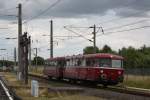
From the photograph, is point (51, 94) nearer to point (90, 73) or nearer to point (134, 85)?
point (90, 73)

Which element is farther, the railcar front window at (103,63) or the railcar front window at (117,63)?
the railcar front window at (117,63)

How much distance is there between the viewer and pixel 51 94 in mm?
32500

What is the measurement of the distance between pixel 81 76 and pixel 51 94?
1830 centimetres

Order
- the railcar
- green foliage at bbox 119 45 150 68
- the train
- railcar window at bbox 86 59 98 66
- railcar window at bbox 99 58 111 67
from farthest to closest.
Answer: green foliage at bbox 119 45 150 68
the railcar
railcar window at bbox 86 59 98 66
railcar window at bbox 99 58 111 67
the train

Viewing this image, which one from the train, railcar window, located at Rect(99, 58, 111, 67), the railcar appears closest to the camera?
the train

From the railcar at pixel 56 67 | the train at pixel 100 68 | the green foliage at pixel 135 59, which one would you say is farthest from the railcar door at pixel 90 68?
the green foliage at pixel 135 59

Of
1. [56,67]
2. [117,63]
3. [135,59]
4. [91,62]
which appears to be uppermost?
[135,59]


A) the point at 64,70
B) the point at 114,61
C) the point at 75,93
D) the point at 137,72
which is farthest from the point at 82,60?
the point at 137,72

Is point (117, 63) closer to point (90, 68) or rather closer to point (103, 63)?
point (103, 63)

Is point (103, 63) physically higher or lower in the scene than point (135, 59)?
lower

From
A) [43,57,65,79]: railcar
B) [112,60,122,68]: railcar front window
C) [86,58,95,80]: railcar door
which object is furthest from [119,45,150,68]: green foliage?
[112,60,122,68]: railcar front window

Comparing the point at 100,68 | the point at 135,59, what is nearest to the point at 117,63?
the point at 100,68

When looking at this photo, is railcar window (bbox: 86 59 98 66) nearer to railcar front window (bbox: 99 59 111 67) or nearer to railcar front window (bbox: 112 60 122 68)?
railcar front window (bbox: 99 59 111 67)

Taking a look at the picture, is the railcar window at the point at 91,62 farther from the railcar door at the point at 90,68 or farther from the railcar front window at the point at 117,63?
the railcar front window at the point at 117,63
